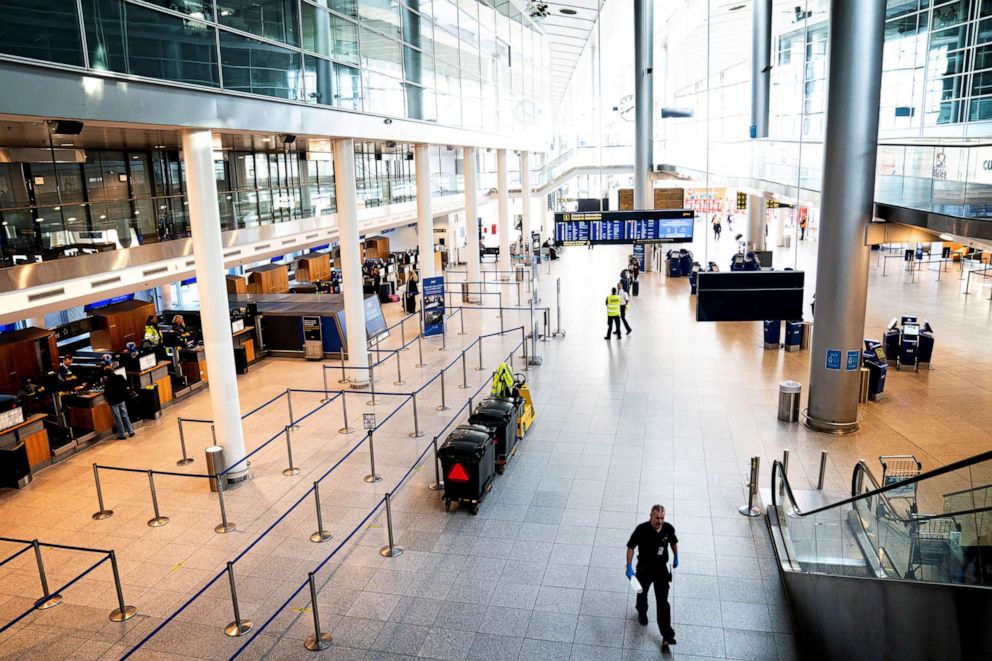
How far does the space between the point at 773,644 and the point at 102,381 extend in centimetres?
1279

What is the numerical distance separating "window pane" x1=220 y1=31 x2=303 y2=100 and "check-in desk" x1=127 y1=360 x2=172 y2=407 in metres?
6.67

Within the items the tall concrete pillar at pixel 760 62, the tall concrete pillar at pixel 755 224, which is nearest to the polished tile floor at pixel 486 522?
the tall concrete pillar at pixel 760 62

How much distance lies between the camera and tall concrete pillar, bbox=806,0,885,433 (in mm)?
11109

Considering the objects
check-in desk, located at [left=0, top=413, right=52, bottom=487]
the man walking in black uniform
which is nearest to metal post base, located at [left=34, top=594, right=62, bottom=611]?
check-in desk, located at [left=0, top=413, right=52, bottom=487]

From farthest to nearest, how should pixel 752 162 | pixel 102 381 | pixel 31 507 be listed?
1. pixel 752 162
2. pixel 102 381
3. pixel 31 507

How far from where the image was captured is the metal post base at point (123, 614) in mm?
7539

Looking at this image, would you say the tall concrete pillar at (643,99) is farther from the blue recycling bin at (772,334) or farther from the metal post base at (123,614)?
the metal post base at (123,614)

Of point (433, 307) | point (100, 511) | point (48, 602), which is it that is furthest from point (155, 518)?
point (433, 307)

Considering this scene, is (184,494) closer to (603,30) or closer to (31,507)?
(31,507)

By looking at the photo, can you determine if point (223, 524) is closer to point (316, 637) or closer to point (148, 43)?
point (316, 637)

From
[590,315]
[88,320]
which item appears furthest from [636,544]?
[88,320]

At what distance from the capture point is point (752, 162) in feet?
71.8

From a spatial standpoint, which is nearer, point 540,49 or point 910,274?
point 910,274

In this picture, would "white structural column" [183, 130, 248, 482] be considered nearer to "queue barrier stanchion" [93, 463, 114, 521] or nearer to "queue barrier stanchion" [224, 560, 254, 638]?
"queue barrier stanchion" [93, 463, 114, 521]
